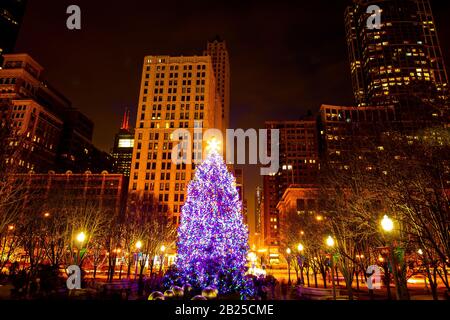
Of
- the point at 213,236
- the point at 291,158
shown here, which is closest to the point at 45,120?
the point at 291,158

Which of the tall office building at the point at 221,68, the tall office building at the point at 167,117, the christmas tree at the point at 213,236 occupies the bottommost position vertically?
the christmas tree at the point at 213,236

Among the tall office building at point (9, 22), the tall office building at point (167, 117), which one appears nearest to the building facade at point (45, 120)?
the tall office building at point (9, 22)

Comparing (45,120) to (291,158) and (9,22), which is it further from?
(291,158)

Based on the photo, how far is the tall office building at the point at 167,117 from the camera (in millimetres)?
98125

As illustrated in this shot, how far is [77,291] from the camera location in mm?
21484

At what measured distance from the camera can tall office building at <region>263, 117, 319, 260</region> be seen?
164 m

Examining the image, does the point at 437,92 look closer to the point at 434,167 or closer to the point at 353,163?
the point at 434,167

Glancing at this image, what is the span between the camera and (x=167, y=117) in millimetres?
104188

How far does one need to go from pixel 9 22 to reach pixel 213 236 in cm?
20481

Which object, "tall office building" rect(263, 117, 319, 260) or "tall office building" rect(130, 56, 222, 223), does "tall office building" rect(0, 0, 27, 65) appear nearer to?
"tall office building" rect(130, 56, 222, 223)

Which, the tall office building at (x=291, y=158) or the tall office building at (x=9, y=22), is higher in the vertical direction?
the tall office building at (x=9, y=22)

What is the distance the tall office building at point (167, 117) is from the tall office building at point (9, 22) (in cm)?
10916

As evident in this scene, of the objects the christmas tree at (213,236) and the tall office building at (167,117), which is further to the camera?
the tall office building at (167,117)

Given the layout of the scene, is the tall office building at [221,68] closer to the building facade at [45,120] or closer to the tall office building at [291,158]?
the tall office building at [291,158]
